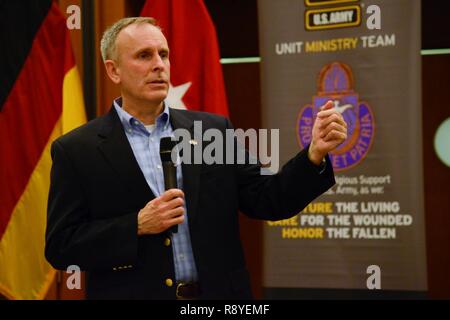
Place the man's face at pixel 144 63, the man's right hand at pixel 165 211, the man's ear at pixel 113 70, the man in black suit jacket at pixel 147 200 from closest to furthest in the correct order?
the man's right hand at pixel 165 211 → the man in black suit jacket at pixel 147 200 → the man's face at pixel 144 63 → the man's ear at pixel 113 70

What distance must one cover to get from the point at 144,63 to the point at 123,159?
1.14 ft

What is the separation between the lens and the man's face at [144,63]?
6.83 ft

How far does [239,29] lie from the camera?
5.62 meters

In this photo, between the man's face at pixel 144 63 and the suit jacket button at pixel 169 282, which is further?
the man's face at pixel 144 63

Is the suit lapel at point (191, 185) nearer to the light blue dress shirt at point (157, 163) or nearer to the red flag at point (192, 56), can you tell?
the light blue dress shirt at point (157, 163)

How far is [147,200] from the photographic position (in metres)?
2.00

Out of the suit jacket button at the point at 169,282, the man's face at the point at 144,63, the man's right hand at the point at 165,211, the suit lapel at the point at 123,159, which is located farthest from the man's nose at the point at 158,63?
the suit jacket button at the point at 169,282

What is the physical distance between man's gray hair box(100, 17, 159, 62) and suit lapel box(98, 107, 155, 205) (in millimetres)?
288

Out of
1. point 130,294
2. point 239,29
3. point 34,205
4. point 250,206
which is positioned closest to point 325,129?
point 250,206

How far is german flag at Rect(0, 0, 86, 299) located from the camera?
3.87 m

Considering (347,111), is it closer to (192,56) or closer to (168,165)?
(192,56)

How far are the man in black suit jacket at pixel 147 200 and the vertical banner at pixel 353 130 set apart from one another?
1875 mm

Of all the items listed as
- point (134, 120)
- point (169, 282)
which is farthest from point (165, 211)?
point (134, 120)

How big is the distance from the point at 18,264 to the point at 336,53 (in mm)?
2423
